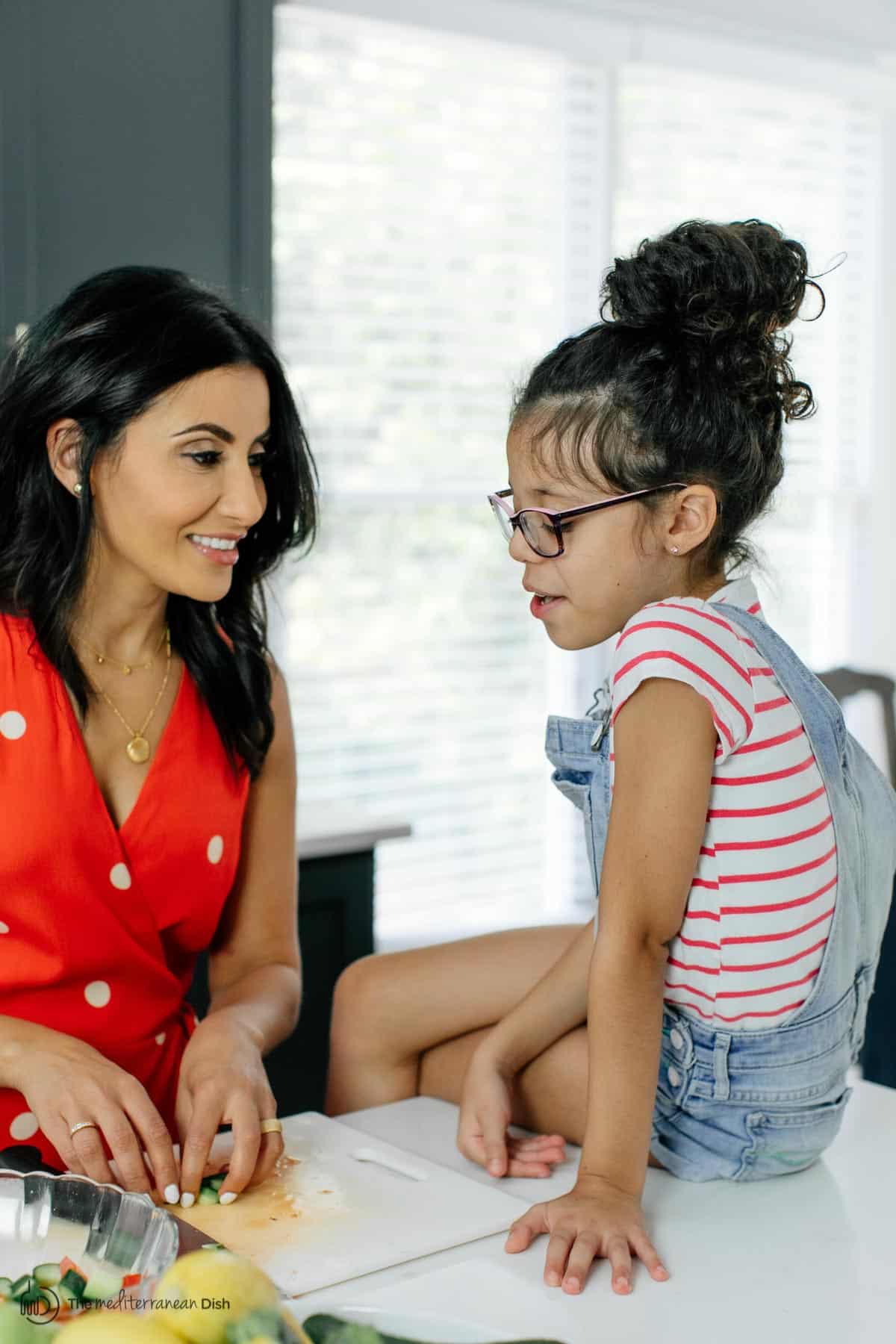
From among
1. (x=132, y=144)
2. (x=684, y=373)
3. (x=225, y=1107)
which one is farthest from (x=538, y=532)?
(x=132, y=144)

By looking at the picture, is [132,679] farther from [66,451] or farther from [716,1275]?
[716,1275]

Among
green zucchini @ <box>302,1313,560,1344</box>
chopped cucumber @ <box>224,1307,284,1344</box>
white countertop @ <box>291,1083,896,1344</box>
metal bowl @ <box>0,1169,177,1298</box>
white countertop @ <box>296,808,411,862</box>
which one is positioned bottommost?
white countertop @ <box>291,1083,896,1344</box>

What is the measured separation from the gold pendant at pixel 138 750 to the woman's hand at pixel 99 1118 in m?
0.38

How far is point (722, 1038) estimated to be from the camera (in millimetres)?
1140

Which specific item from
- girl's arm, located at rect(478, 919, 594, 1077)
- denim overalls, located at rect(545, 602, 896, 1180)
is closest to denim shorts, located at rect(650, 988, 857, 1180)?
denim overalls, located at rect(545, 602, 896, 1180)

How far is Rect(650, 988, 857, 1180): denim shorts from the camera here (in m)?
1.14

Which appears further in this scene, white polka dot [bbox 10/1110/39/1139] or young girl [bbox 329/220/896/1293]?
white polka dot [bbox 10/1110/39/1139]

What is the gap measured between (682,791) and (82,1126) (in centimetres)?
51

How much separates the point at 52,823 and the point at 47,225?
5.40 feet

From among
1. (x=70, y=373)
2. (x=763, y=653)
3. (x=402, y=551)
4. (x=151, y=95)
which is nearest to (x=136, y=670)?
(x=70, y=373)

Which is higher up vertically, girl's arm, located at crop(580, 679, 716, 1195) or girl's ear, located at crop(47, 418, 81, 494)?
girl's ear, located at crop(47, 418, 81, 494)

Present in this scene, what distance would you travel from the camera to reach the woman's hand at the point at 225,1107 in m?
1.08

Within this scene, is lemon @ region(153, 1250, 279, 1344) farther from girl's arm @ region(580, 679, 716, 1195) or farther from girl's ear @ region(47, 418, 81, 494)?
girl's ear @ region(47, 418, 81, 494)

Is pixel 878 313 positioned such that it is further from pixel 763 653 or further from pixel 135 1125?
pixel 135 1125
